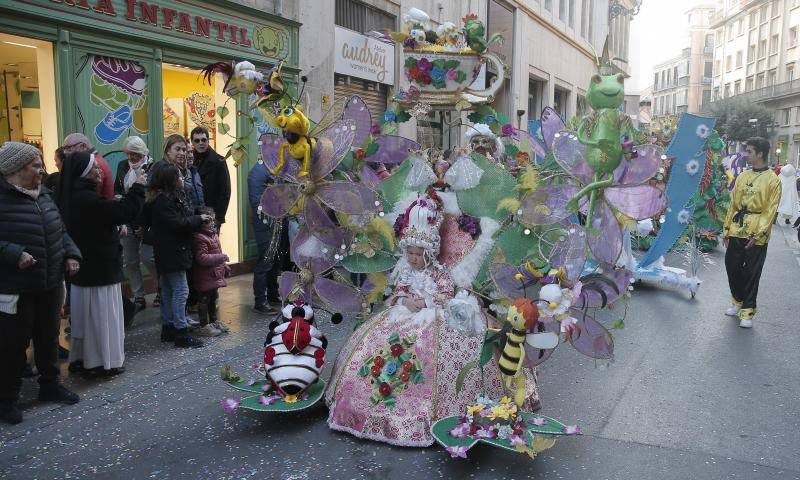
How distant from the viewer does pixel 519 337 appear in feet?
10.2

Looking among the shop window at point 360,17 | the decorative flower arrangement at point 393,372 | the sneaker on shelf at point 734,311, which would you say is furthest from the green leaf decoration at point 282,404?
the shop window at point 360,17

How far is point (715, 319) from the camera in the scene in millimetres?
7113

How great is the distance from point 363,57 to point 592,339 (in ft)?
29.5

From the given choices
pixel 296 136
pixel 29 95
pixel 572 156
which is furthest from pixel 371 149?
pixel 29 95

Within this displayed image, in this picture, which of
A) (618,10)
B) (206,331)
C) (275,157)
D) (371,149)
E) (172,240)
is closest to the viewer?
(275,157)

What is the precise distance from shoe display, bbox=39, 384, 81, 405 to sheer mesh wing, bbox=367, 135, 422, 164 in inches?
102

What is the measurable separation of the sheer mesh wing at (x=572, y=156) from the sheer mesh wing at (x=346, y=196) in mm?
1165

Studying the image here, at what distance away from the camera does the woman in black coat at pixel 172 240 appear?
525cm

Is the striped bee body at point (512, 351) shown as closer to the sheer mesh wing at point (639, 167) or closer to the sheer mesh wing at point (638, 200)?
the sheer mesh wing at point (638, 200)

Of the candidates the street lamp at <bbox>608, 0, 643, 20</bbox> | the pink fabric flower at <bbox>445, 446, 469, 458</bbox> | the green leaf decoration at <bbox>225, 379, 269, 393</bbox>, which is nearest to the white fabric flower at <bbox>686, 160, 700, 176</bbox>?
the pink fabric flower at <bbox>445, 446, 469, 458</bbox>

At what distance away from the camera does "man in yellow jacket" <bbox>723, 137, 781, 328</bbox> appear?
21.6 feet

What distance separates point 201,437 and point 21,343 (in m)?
1.30

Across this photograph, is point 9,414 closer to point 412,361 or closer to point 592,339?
point 412,361

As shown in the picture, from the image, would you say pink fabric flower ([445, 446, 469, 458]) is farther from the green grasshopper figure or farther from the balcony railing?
the balcony railing
